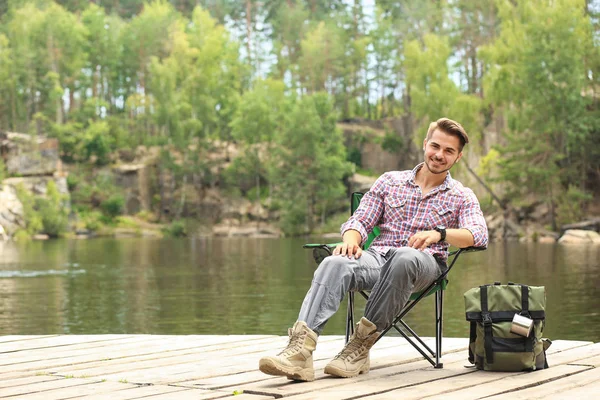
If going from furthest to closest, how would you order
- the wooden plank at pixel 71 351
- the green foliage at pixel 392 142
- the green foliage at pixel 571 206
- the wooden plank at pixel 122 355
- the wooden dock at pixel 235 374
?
the green foliage at pixel 392 142, the green foliage at pixel 571 206, the wooden plank at pixel 71 351, the wooden plank at pixel 122 355, the wooden dock at pixel 235 374

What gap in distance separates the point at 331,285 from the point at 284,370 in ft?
1.38

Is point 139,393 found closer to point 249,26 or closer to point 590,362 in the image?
point 590,362

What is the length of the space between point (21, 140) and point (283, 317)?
36186 mm

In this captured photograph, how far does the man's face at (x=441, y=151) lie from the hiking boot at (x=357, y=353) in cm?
75

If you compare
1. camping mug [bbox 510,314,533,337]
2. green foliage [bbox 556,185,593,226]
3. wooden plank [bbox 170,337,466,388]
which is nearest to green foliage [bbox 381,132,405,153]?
green foliage [bbox 556,185,593,226]

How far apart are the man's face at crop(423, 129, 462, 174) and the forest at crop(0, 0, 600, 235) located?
31850 mm

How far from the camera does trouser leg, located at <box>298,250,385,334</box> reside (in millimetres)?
3666

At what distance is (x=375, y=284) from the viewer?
3828 mm

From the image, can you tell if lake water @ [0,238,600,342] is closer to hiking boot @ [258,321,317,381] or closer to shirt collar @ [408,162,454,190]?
shirt collar @ [408,162,454,190]

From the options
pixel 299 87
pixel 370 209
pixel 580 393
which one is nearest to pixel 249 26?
pixel 299 87

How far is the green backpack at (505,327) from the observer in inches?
149

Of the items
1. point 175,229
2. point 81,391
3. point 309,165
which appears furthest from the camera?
point 309,165

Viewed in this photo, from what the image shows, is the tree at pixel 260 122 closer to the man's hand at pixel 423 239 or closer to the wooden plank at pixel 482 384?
the man's hand at pixel 423 239

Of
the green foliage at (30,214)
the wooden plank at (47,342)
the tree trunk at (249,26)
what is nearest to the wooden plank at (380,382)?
the wooden plank at (47,342)
